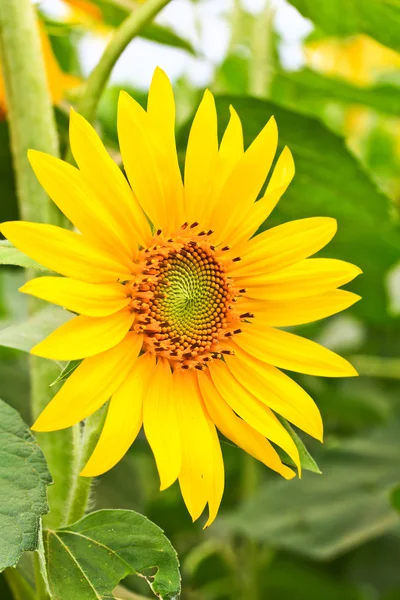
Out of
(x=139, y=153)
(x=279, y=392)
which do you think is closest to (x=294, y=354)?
(x=279, y=392)

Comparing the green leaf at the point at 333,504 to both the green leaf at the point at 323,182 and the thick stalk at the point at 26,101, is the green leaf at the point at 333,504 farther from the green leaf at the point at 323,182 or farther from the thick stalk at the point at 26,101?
the thick stalk at the point at 26,101

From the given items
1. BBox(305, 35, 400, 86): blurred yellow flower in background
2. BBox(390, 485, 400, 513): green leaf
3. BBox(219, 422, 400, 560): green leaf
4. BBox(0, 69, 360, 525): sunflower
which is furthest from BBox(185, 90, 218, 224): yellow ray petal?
BBox(305, 35, 400, 86): blurred yellow flower in background

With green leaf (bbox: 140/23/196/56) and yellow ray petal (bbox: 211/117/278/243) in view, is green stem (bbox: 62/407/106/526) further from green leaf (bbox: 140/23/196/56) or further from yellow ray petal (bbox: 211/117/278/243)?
green leaf (bbox: 140/23/196/56)

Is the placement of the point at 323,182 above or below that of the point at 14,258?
above

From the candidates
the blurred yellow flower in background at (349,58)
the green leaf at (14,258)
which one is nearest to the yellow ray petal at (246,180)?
the green leaf at (14,258)

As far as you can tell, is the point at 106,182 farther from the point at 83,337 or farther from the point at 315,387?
the point at 315,387

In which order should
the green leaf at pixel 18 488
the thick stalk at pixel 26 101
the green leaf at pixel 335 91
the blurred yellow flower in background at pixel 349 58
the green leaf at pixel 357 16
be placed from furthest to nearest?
1. the blurred yellow flower in background at pixel 349 58
2. the green leaf at pixel 335 91
3. the green leaf at pixel 357 16
4. the thick stalk at pixel 26 101
5. the green leaf at pixel 18 488

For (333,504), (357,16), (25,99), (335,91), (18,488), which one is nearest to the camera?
(18,488)
